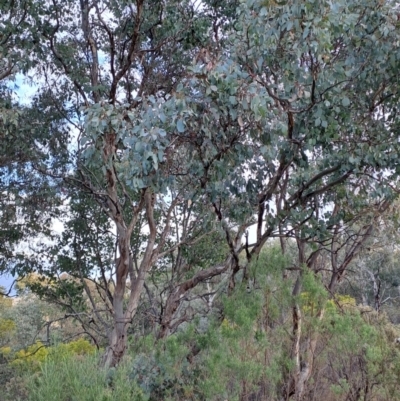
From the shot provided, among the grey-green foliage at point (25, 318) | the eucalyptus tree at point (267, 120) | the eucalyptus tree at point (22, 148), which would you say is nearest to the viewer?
the eucalyptus tree at point (267, 120)

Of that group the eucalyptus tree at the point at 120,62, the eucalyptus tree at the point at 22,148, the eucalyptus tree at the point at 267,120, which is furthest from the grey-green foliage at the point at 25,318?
the eucalyptus tree at the point at 267,120

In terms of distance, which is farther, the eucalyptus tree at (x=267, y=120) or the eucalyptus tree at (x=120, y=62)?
the eucalyptus tree at (x=120, y=62)

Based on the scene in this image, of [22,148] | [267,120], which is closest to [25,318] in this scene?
[22,148]

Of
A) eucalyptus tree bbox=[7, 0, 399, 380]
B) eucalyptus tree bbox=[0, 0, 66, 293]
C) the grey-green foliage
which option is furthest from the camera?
the grey-green foliage

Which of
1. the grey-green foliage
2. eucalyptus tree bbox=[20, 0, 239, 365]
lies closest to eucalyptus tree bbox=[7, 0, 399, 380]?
eucalyptus tree bbox=[20, 0, 239, 365]

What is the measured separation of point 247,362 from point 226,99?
169 centimetres

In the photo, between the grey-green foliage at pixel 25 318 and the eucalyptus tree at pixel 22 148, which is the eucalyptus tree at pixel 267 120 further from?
the grey-green foliage at pixel 25 318

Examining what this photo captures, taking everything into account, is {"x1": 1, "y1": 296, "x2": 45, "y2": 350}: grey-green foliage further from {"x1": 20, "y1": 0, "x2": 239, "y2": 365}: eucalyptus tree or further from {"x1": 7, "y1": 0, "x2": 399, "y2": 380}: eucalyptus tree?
{"x1": 7, "y1": 0, "x2": 399, "y2": 380}: eucalyptus tree

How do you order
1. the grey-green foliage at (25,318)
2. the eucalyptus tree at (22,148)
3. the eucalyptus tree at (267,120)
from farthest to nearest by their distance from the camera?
the grey-green foliage at (25,318), the eucalyptus tree at (22,148), the eucalyptus tree at (267,120)

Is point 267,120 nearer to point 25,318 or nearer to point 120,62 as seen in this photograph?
point 120,62

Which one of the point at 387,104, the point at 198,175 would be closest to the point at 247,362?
the point at 198,175

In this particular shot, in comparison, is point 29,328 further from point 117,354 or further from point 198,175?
point 198,175

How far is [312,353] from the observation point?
3.99 meters

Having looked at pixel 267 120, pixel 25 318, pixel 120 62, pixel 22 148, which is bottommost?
pixel 25 318
